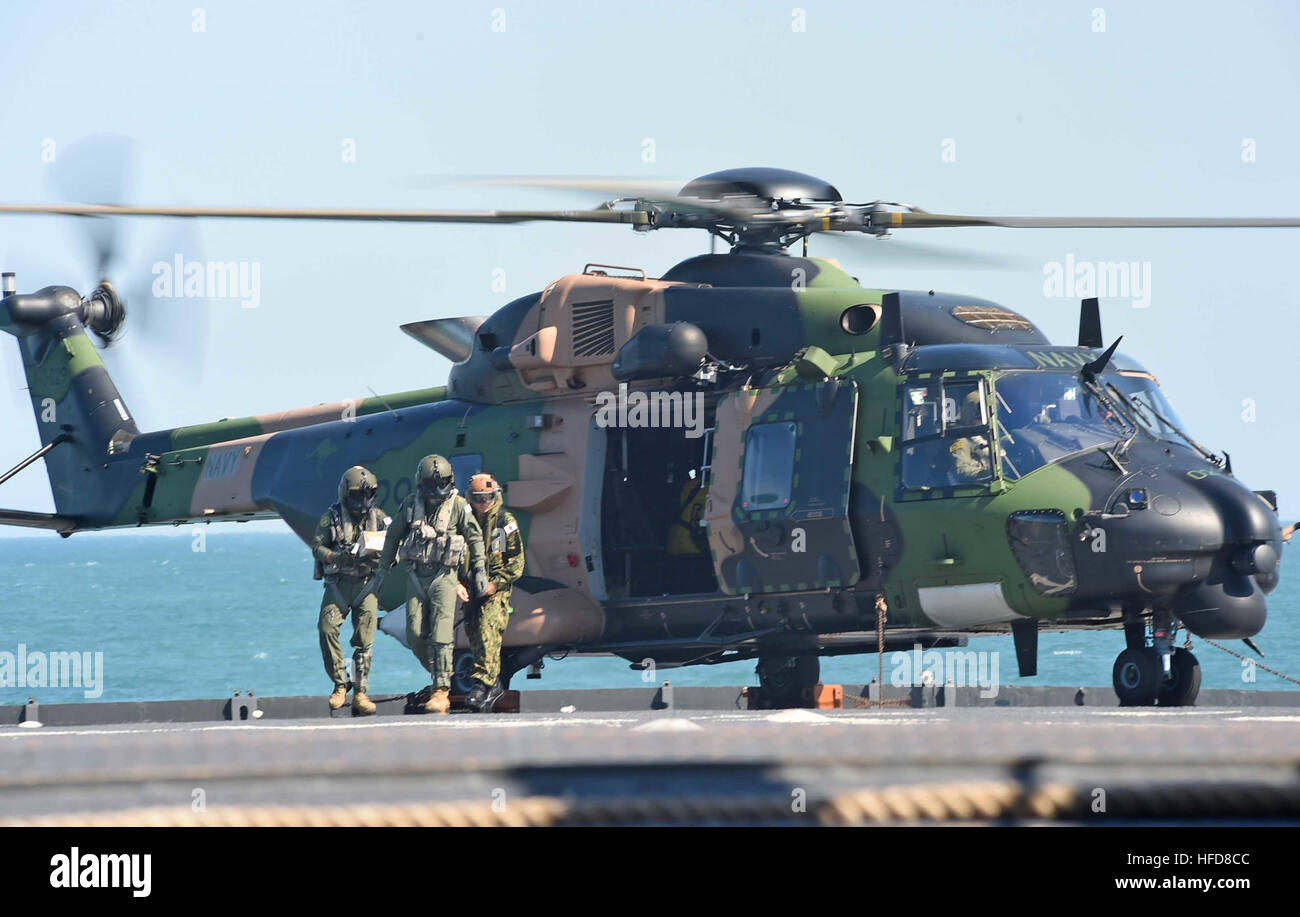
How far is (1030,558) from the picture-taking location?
1152 cm

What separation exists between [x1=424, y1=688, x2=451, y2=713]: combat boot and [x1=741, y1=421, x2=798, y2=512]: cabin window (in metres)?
2.91

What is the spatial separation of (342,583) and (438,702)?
119cm

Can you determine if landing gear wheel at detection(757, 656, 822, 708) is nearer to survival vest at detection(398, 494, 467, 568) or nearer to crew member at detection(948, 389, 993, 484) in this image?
crew member at detection(948, 389, 993, 484)

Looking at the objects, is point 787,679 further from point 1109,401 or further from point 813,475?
point 1109,401

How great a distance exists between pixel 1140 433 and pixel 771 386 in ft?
9.22

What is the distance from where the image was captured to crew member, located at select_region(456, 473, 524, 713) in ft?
38.0

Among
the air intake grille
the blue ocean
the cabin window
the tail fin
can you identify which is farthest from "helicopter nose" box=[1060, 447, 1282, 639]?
the blue ocean

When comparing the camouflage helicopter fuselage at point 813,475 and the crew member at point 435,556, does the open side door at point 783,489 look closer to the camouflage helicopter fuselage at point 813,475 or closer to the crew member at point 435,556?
the camouflage helicopter fuselage at point 813,475

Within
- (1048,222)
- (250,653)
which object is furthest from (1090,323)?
(250,653)

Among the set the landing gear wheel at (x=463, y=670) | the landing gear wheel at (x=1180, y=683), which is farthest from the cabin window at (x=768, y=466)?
the landing gear wheel at (x=1180, y=683)

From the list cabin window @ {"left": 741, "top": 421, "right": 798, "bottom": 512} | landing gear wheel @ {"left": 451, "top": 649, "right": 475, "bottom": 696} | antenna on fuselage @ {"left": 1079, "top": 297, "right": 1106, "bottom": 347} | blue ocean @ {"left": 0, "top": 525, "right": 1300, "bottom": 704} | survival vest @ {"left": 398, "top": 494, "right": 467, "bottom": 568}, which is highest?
antenna on fuselage @ {"left": 1079, "top": 297, "right": 1106, "bottom": 347}

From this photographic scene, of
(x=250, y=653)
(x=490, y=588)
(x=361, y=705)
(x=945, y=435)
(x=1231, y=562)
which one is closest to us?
(x=1231, y=562)

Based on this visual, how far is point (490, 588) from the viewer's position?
11531 mm
